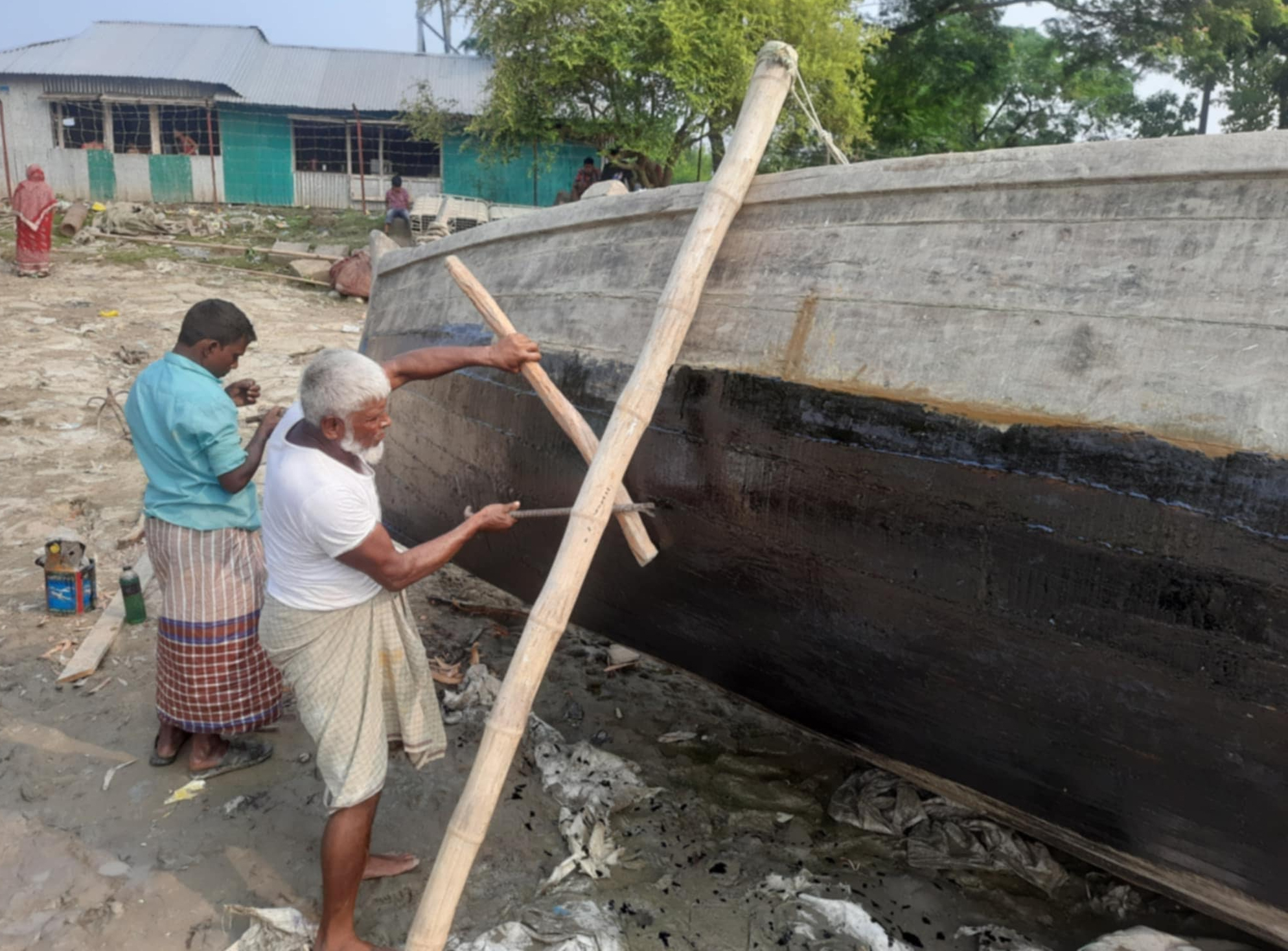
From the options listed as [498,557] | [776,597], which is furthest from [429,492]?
[776,597]

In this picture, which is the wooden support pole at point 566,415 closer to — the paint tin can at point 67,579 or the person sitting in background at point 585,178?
the paint tin can at point 67,579

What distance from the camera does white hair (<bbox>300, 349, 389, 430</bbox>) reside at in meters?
2.15

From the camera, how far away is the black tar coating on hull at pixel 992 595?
1.82 metres

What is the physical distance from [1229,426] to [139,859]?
3.04 metres

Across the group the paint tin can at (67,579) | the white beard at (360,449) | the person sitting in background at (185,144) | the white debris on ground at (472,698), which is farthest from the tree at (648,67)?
the white beard at (360,449)

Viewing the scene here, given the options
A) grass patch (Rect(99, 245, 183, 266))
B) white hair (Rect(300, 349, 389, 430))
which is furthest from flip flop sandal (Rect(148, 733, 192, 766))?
grass patch (Rect(99, 245, 183, 266))

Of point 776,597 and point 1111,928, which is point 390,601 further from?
point 1111,928

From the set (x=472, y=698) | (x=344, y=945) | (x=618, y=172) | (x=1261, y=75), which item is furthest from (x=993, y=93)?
(x=344, y=945)

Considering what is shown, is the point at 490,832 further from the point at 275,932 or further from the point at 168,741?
the point at 168,741

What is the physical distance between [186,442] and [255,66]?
21.8 m

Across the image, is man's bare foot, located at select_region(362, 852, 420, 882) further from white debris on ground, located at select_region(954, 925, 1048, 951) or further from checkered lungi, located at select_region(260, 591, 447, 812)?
white debris on ground, located at select_region(954, 925, 1048, 951)

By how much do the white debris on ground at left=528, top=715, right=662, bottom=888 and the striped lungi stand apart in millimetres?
1033

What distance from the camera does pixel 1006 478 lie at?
201cm

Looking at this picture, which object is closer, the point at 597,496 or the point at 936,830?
the point at 597,496
